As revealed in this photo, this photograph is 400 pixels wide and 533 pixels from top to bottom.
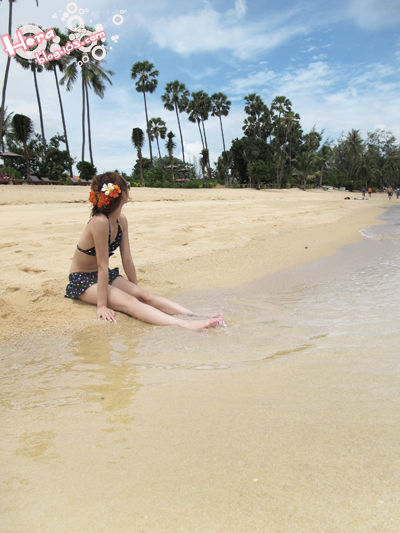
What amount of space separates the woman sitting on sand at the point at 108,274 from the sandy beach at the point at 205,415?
0.43ft

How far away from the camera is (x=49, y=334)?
109 inches

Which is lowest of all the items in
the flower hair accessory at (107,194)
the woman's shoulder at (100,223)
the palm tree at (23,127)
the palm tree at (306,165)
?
the woman's shoulder at (100,223)

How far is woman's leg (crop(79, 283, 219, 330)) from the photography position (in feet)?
9.28

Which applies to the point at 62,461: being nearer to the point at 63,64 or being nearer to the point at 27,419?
the point at 27,419

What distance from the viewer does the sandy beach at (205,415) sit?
98 centimetres

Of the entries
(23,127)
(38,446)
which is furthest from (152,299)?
(23,127)

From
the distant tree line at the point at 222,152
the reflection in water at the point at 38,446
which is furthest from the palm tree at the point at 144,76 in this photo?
the reflection in water at the point at 38,446

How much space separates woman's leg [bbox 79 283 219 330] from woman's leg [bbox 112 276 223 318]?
3.9 inches

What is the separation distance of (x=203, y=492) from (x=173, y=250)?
498 centimetres

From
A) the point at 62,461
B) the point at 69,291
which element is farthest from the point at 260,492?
the point at 69,291

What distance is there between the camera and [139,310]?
3.06 meters

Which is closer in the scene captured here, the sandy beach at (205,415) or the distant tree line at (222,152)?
the sandy beach at (205,415)

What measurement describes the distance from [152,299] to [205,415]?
6.01 feet

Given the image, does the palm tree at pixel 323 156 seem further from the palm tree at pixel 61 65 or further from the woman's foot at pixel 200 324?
the woman's foot at pixel 200 324
